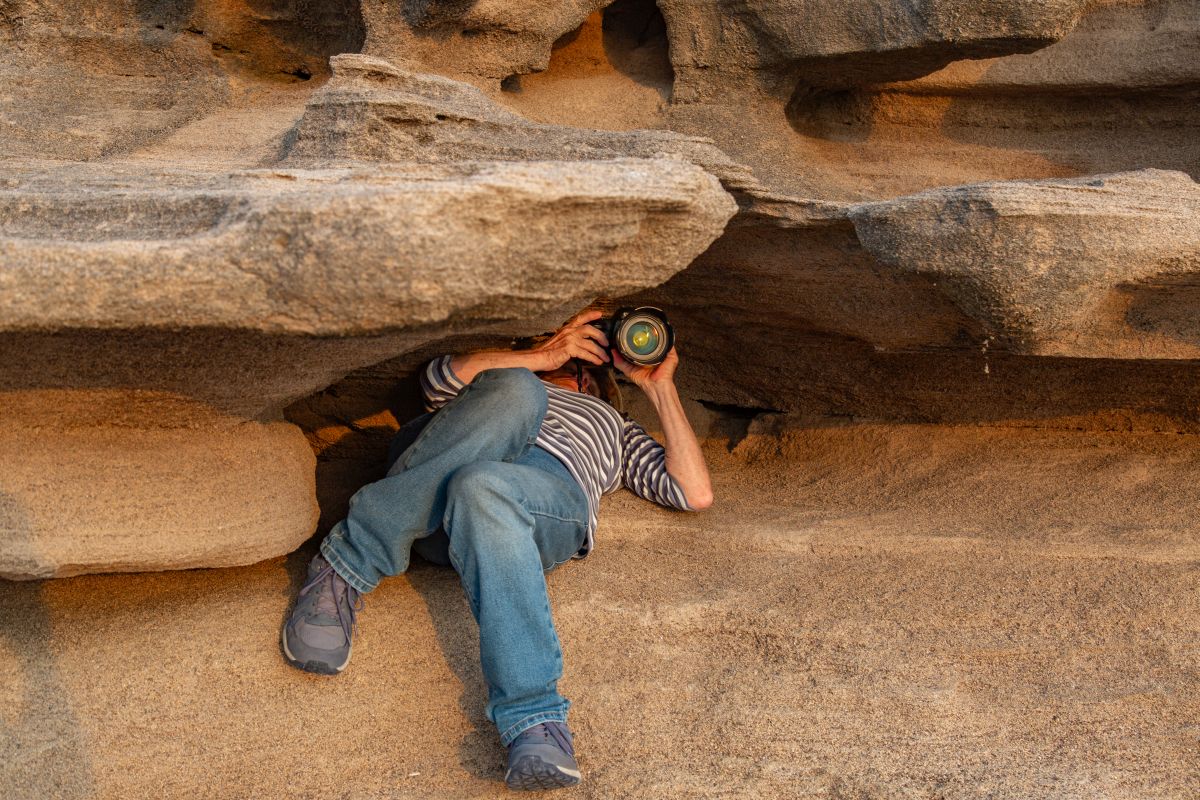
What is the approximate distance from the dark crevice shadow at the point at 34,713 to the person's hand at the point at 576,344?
3.33 ft

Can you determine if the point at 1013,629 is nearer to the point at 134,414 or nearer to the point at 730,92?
the point at 730,92

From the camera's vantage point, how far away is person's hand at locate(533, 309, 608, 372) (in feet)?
7.73

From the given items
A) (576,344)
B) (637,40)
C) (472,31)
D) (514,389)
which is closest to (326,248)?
(514,389)

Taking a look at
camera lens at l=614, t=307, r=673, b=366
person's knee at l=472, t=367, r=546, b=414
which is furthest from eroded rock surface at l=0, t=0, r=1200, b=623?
camera lens at l=614, t=307, r=673, b=366

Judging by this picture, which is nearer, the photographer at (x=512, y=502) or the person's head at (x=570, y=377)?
the photographer at (x=512, y=502)

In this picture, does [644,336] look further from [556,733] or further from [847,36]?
[556,733]

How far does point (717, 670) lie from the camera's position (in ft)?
6.55

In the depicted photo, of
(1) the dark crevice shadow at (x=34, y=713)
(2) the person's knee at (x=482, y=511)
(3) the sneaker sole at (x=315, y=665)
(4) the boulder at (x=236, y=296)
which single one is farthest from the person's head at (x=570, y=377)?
(1) the dark crevice shadow at (x=34, y=713)

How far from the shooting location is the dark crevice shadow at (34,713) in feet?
5.78

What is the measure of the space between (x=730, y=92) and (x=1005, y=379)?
3.08 feet

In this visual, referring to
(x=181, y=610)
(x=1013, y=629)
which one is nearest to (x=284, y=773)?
(x=181, y=610)

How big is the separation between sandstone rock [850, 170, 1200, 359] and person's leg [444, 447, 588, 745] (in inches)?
31.7

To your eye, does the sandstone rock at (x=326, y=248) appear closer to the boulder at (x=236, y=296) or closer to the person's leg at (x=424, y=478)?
the boulder at (x=236, y=296)

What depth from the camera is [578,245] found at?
5.33 feet
